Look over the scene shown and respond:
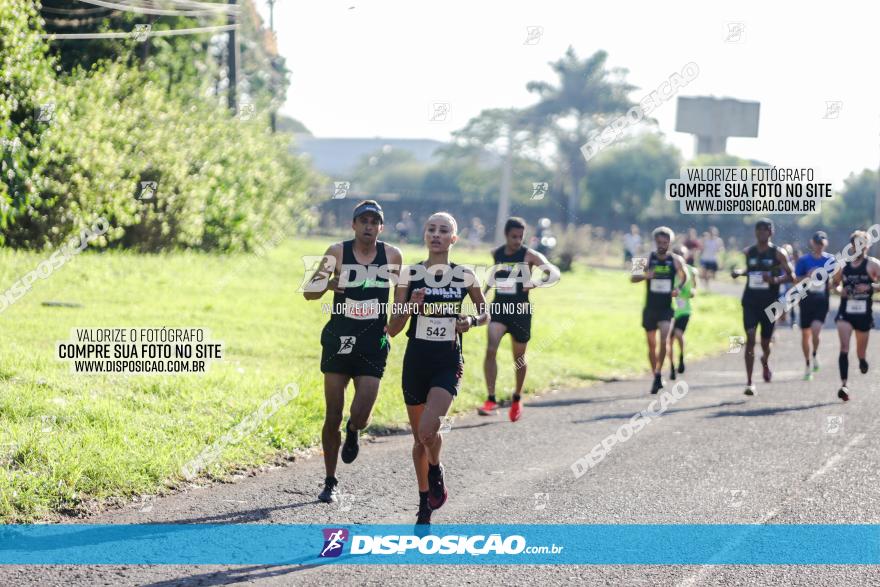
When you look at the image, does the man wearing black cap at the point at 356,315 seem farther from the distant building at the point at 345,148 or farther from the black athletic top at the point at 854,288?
the distant building at the point at 345,148

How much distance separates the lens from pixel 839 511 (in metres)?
7.78

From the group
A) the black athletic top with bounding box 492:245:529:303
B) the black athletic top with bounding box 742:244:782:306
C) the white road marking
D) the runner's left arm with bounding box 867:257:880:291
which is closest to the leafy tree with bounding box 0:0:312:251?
the black athletic top with bounding box 492:245:529:303

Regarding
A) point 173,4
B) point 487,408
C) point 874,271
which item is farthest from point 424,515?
point 173,4

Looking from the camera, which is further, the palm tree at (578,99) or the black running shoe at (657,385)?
the palm tree at (578,99)

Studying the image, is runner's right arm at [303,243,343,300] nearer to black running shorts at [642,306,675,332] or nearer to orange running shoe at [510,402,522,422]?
orange running shoe at [510,402,522,422]

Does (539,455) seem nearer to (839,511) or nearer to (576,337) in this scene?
(839,511)

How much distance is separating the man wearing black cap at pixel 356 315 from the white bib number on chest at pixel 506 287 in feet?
14.0

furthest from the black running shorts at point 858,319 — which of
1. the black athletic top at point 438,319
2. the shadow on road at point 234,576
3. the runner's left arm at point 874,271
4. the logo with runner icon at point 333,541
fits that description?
the shadow on road at point 234,576

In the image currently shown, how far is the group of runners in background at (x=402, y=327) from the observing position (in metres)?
7.12

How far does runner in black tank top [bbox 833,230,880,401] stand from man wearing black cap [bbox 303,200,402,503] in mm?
8091

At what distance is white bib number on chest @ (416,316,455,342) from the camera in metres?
7.17

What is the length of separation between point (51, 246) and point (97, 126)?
2506mm

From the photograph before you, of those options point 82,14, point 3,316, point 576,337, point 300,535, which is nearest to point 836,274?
point 576,337

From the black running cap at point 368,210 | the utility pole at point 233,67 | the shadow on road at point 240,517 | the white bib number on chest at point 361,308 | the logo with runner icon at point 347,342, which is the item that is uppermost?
the utility pole at point 233,67
